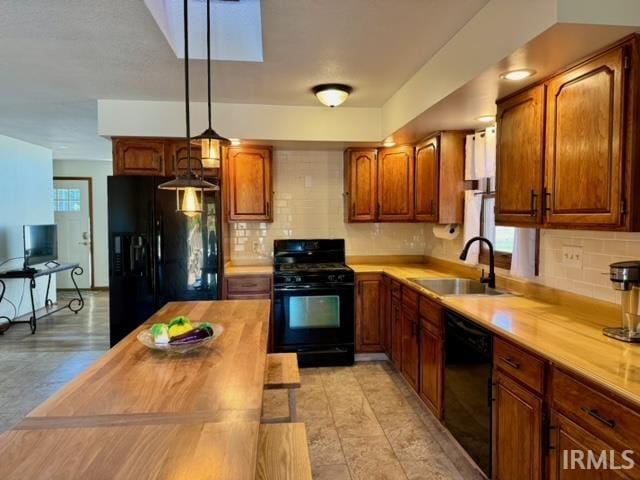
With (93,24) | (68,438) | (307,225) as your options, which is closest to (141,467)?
(68,438)

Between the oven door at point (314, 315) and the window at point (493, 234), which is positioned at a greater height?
the window at point (493, 234)

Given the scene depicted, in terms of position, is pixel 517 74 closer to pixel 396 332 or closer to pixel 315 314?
pixel 396 332

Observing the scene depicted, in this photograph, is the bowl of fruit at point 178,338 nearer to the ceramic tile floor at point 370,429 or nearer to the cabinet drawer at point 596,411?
the ceramic tile floor at point 370,429

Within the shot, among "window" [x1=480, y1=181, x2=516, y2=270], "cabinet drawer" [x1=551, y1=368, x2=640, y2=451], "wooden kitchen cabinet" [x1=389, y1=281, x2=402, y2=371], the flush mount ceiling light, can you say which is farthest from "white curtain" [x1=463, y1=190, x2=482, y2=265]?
"cabinet drawer" [x1=551, y1=368, x2=640, y2=451]

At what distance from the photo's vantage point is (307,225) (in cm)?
462

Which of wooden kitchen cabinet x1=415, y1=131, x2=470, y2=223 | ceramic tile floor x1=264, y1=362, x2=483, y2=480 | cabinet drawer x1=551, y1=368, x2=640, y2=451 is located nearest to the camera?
cabinet drawer x1=551, y1=368, x2=640, y2=451

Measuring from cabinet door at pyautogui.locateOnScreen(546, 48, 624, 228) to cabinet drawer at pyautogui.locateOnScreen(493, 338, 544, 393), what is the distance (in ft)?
2.12

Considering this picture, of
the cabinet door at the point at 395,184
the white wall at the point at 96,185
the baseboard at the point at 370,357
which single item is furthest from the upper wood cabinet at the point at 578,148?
the white wall at the point at 96,185

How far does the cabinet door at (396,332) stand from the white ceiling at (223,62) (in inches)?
70.6

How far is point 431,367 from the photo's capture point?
2896 mm

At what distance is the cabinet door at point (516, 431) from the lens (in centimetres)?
172

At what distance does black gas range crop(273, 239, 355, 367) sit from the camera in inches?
155

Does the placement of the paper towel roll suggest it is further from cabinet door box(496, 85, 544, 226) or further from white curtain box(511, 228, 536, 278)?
cabinet door box(496, 85, 544, 226)

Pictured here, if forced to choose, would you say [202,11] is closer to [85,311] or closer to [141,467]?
[141,467]
